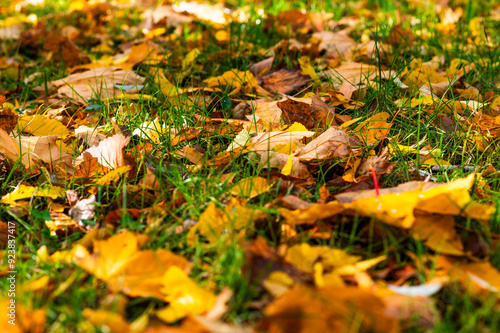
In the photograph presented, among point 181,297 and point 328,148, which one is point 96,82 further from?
point 181,297

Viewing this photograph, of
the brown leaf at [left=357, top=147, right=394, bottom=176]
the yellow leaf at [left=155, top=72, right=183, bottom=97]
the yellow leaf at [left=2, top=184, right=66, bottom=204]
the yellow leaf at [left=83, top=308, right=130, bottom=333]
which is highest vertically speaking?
the yellow leaf at [left=155, top=72, right=183, bottom=97]

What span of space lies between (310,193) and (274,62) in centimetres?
139

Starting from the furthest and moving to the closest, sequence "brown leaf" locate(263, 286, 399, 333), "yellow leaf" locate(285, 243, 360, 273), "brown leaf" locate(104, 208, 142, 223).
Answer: "brown leaf" locate(104, 208, 142, 223)
"yellow leaf" locate(285, 243, 360, 273)
"brown leaf" locate(263, 286, 399, 333)

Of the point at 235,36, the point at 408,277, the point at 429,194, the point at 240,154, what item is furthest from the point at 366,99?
the point at 235,36

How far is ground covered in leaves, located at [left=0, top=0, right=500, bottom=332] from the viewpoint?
1.05 metres

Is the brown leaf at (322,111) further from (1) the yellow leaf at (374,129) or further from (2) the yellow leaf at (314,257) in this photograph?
(2) the yellow leaf at (314,257)

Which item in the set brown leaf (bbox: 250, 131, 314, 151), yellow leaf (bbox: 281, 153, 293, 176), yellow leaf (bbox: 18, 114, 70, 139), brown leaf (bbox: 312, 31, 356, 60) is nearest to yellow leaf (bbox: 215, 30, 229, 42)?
brown leaf (bbox: 312, 31, 356, 60)

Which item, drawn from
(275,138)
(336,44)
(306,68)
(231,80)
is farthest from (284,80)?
(275,138)

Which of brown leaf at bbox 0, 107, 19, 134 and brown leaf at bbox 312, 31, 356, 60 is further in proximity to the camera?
brown leaf at bbox 312, 31, 356, 60

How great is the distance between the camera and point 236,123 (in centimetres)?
201

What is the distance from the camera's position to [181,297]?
108 centimetres

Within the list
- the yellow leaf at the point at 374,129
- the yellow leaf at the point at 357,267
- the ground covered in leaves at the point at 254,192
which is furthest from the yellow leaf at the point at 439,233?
the yellow leaf at the point at 374,129

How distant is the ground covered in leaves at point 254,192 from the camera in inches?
41.5

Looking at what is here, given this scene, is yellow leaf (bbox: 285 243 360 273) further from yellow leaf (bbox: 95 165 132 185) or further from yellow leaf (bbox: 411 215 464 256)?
yellow leaf (bbox: 95 165 132 185)
